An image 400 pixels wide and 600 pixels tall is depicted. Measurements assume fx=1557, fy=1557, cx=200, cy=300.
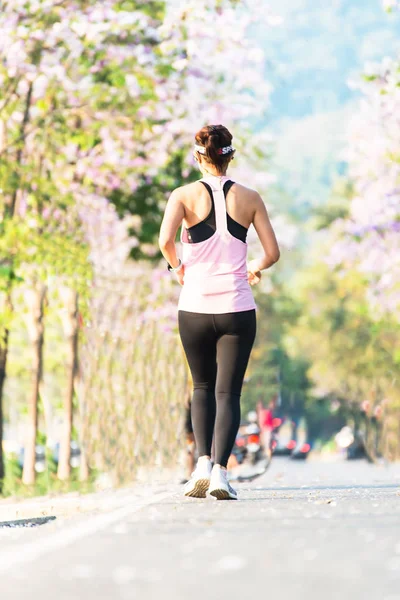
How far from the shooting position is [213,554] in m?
5.64

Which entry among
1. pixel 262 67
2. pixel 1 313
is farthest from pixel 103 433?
pixel 262 67

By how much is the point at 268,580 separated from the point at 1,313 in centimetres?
1663

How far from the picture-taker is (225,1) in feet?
65.7

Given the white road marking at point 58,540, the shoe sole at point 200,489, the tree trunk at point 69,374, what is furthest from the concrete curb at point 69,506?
the tree trunk at point 69,374

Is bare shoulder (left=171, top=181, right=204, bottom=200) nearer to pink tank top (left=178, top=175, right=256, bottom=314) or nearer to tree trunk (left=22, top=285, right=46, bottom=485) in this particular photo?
pink tank top (left=178, top=175, right=256, bottom=314)

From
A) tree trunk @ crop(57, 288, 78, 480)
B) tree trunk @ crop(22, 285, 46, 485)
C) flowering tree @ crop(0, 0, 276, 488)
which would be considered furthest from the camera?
tree trunk @ crop(57, 288, 78, 480)

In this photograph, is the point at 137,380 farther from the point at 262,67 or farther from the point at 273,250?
the point at 262,67

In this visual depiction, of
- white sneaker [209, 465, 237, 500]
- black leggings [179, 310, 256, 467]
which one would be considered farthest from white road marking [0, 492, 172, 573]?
black leggings [179, 310, 256, 467]

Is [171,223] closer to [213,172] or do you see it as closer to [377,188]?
[213,172]

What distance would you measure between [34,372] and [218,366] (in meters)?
15.9

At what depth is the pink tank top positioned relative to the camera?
30.0 feet

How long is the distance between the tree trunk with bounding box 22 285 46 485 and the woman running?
14.3 meters

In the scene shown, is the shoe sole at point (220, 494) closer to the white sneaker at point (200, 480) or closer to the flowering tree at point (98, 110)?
the white sneaker at point (200, 480)

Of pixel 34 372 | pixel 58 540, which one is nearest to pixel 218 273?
pixel 58 540
